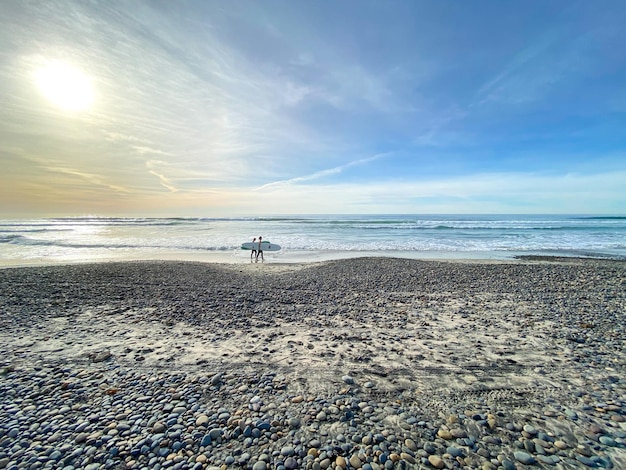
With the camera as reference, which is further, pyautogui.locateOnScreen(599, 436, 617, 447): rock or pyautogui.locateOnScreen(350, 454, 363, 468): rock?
pyautogui.locateOnScreen(599, 436, 617, 447): rock

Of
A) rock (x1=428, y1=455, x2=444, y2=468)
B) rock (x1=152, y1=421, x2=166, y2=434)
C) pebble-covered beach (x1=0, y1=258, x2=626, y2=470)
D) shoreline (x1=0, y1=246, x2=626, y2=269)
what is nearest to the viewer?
rock (x1=428, y1=455, x2=444, y2=468)

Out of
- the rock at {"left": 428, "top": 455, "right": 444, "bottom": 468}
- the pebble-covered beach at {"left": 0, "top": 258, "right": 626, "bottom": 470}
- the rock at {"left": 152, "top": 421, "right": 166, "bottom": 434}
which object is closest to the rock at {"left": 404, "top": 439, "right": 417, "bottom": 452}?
the pebble-covered beach at {"left": 0, "top": 258, "right": 626, "bottom": 470}

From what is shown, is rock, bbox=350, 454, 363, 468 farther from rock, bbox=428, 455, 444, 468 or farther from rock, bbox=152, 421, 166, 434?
rock, bbox=152, 421, 166, 434

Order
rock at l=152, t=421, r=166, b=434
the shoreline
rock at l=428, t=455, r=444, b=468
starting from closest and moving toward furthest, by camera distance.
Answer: rock at l=428, t=455, r=444, b=468 → rock at l=152, t=421, r=166, b=434 → the shoreline

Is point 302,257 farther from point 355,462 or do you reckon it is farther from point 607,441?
point 607,441

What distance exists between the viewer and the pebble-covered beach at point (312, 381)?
8.89ft

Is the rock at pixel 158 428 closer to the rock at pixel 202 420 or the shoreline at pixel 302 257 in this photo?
the rock at pixel 202 420

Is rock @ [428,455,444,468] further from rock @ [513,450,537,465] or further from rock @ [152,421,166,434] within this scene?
rock @ [152,421,166,434]

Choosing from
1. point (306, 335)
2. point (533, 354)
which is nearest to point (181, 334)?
point (306, 335)

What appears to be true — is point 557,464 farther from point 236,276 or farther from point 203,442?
point 236,276

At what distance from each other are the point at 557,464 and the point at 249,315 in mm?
5644

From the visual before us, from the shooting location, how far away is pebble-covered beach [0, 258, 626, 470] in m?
2.71

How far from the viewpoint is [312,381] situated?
3.92 meters

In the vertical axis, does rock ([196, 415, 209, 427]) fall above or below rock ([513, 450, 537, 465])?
above
